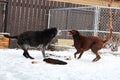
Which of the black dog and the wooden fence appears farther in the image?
the wooden fence

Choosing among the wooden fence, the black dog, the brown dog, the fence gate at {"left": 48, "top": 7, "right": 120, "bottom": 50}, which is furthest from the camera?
the fence gate at {"left": 48, "top": 7, "right": 120, "bottom": 50}

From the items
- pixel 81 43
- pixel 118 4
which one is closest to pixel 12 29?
pixel 118 4

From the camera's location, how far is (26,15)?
20062mm

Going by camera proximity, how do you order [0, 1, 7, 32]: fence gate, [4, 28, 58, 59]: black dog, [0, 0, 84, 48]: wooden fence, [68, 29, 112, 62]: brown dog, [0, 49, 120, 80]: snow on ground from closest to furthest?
[0, 49, 120, 80]: snow on ground
[4, 28, 58, 59]: black dog
[68, 29, 112, 62]: brown dog
[0, 1, 7, 32]: fence gate
[0, 0, 84, 48]: wooden fence

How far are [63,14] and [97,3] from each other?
308cm

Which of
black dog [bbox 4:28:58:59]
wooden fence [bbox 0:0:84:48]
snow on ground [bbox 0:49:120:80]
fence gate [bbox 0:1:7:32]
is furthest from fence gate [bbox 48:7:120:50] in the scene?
snow on ground [bbox 0:49:120:80]

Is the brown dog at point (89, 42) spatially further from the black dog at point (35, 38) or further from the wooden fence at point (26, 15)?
the wooden fence at point (26, 15)

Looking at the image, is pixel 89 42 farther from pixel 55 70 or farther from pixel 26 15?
pixel 26 15

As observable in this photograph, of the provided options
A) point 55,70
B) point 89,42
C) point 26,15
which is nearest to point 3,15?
point 26,15

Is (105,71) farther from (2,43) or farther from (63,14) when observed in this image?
(63,14)

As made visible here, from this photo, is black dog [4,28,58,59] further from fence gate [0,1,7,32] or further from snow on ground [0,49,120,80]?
fence gate [0,1,7,32]

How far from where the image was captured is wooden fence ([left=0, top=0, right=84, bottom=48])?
19391 millimetres

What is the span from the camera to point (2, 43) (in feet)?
58.1

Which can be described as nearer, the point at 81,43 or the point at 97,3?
the point at 81,43
